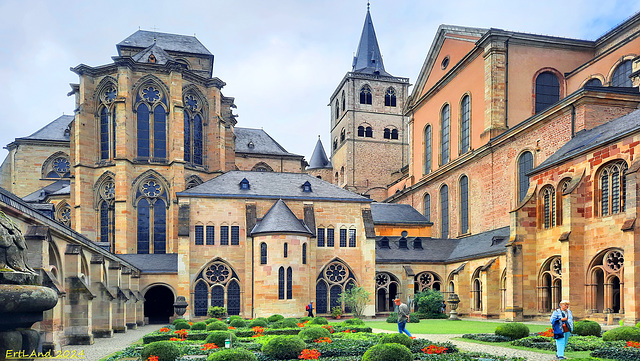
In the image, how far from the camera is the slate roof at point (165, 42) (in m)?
53.7

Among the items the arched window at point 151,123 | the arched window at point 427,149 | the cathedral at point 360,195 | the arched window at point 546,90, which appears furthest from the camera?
the arched window at point 427,149

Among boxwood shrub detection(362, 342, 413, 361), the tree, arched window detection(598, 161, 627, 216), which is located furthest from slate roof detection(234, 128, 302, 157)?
boxwood shrub detection(362, 342, 413, 361)

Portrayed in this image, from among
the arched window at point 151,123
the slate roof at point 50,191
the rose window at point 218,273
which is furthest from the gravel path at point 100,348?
the slate roof at point 50,191

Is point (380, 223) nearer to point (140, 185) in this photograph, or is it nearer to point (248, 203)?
point (248, 203)

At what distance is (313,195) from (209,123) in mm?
13767

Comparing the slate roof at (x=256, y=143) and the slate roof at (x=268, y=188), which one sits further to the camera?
the slate roof at (x=256, y=143)

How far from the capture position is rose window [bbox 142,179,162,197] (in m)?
45.0

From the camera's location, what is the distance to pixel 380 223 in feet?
169

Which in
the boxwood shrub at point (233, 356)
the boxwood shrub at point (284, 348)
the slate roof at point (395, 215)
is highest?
the slate roof at point (395, 215)

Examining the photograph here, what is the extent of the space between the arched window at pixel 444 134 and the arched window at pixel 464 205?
4.91 meters

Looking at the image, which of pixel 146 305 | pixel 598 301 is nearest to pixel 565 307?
pixel 598 301

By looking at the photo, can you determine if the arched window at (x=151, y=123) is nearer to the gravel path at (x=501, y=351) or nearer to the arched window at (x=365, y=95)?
the gravel path at (x=501, y=351)

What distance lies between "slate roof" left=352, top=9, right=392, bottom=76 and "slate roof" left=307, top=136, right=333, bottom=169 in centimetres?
1330

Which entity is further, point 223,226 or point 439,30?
point 439,30
